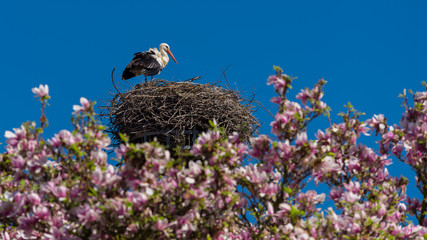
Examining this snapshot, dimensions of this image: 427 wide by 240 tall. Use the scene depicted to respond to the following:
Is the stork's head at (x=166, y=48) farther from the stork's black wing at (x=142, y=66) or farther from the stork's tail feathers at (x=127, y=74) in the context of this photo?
the stork's tail feathers at (x=127, y=74)

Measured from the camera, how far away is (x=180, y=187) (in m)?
3.68

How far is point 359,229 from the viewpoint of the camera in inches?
149

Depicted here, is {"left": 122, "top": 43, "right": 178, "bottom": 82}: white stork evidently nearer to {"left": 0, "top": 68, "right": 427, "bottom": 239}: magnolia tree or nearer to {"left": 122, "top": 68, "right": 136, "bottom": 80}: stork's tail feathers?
{"left": 122, "top": 68, "right": 136, "bottom": 80}: stork's tail feathers

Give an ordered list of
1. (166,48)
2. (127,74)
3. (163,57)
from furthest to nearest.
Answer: (166,48) → (163,57) → (127,74)

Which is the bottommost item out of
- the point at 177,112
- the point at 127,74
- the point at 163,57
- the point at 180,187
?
the point at 180,187

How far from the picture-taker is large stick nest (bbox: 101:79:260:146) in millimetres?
9844

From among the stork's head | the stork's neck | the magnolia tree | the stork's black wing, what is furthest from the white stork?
the magnolia tree

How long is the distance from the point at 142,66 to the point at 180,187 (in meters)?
8.53

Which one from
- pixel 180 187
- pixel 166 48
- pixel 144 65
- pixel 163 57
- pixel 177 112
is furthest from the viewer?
pixel 166 48

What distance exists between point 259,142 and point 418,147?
5.53 feet

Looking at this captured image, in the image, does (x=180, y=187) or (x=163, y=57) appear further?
(x=163, y=57)

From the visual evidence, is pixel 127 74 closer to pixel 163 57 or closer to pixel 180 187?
pixel 163 57

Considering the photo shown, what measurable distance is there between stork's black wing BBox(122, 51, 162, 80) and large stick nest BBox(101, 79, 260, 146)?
1.53 meters

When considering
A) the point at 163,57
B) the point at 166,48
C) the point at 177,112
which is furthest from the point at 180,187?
the point at 166,48
